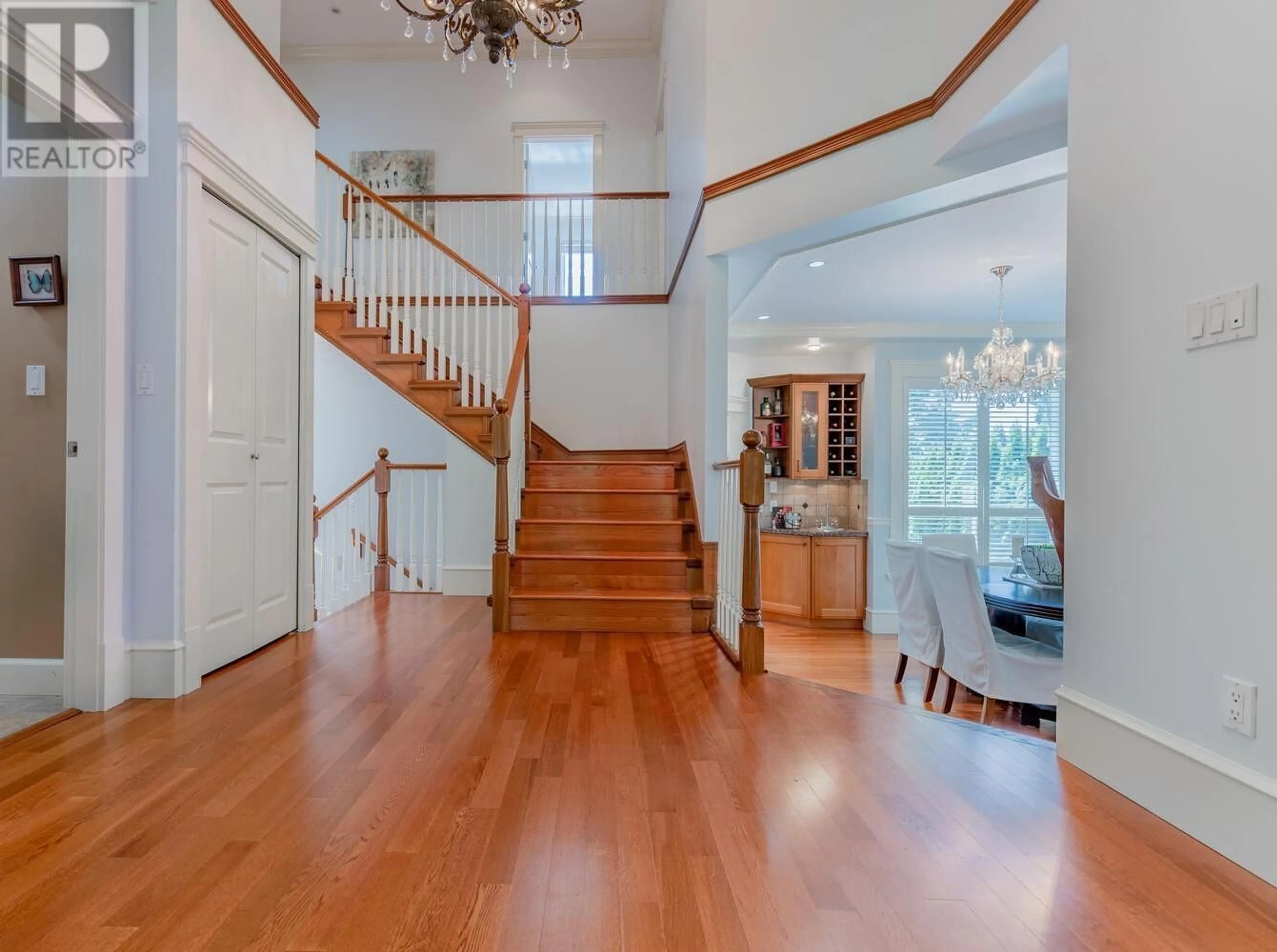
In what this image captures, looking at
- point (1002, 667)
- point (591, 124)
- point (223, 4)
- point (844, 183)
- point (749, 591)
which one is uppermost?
point (591, 124)

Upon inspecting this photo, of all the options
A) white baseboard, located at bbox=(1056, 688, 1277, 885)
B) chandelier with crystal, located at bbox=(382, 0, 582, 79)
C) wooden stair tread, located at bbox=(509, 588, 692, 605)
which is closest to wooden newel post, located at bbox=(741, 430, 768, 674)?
wooden stair tread, located at bbox=(509, 588, 692, 605)

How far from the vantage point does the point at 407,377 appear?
4934mm

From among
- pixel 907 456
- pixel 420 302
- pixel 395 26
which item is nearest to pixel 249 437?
pixel 420 302

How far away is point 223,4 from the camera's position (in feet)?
9.14

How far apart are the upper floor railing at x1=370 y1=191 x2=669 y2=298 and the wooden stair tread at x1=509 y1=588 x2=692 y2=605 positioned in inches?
139

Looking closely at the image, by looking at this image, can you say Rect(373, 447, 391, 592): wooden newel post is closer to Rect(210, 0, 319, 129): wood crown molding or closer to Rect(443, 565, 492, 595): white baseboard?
Rect(443, 565, 492, 595): white baseboard

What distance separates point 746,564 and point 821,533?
3.71 metres

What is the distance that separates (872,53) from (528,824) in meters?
3.63

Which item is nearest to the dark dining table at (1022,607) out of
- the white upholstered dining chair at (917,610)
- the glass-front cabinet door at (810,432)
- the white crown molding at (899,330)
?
the white upholstered dining chair at (917,610)

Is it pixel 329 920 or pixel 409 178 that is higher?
pixel 409 178

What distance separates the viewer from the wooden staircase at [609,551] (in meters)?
3.84

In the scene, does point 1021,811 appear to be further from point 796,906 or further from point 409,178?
point 409,178

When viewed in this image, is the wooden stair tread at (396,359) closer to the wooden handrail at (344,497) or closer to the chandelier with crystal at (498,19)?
the wooden handrail at (344,497)

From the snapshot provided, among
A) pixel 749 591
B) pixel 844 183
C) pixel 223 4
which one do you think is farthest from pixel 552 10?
pixel 749 591
